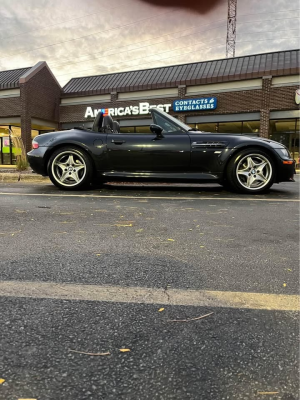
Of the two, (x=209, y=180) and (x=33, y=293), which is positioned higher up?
(x=209, y=180)

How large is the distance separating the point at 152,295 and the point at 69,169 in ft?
15.4

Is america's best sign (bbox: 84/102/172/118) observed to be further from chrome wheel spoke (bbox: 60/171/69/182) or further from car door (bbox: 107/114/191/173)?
chrome wheel spoke (bbox: 60/171/69/182)

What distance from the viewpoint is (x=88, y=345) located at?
120 cm

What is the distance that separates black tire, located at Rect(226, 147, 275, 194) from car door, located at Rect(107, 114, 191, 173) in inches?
31.8

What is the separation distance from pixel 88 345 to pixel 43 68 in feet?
89.8

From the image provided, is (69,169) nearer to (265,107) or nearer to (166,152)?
(166,152)

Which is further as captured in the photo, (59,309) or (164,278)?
(164,278)

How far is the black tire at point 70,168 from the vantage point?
5844 mm

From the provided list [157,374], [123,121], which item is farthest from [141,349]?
[123,121]

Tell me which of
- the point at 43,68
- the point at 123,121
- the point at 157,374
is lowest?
the point at 157,374

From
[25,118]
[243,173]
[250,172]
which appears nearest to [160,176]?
[243,173]

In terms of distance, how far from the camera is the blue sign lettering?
21703 millimetres

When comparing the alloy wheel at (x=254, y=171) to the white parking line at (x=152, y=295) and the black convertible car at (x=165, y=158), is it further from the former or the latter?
the white parking line at (x=152, y=295)

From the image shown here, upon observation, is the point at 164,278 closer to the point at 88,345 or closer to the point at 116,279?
the point at 116,279
